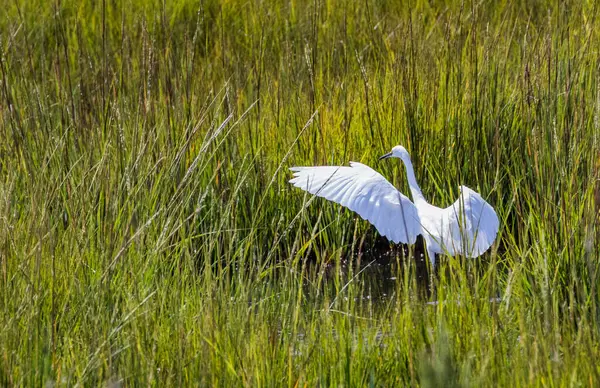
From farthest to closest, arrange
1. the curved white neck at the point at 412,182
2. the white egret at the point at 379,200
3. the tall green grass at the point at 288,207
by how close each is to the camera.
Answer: the curved white neck at the point at 412,182
the white egret at the point at 379,200
the tall green grass at the point at 288,207

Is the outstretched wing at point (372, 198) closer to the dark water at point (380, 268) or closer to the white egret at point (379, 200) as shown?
the white egret at point (379, 200)

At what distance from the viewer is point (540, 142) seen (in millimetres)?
3705

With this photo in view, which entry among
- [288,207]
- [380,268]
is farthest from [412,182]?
[288,207]

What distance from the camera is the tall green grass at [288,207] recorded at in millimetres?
2406

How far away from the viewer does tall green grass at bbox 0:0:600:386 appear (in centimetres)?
241

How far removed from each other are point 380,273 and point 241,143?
89 centimetres

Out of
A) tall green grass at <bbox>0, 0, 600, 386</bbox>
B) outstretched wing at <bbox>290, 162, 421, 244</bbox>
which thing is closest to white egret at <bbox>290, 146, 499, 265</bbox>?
outstretched wing at <bbox>290, 162, 421, 244</bbox>

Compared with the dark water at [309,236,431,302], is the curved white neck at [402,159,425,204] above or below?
above

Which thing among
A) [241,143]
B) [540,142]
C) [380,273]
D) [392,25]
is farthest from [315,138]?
[392,25]

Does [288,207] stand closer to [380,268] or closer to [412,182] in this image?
[380,268]

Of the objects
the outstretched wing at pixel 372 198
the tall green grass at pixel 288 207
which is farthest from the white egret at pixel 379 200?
the tall green grass at pixel 288 207

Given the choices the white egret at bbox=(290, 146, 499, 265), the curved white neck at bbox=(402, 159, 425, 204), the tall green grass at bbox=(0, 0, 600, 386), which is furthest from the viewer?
the curved white neck at bbox=(402, 159, 425, 204)

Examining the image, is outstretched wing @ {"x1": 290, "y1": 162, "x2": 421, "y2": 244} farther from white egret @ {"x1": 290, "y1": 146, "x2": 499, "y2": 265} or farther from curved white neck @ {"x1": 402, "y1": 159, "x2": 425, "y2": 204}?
curved white neck @ {"x1": 402, "y1": 159, "x2": 425, "y2": 204}

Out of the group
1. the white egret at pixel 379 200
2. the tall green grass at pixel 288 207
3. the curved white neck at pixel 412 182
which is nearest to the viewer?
the tall green grass at pixel 288 207
